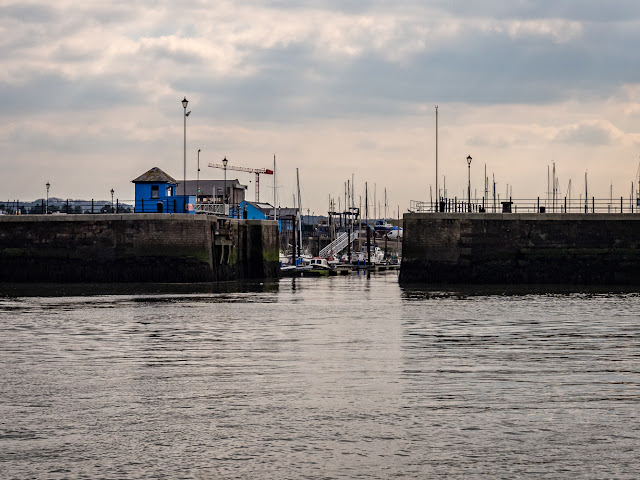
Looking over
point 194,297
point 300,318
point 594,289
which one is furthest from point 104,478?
point 594,289

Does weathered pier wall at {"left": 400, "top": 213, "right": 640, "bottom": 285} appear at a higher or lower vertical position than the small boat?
lower

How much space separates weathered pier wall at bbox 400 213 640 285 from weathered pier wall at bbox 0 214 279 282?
12019mm

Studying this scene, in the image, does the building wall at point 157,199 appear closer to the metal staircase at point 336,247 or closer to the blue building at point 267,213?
the blue building at point 267,213

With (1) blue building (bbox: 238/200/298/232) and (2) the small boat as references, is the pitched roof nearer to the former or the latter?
(1) blue building (bbox: 238/200/298/232)

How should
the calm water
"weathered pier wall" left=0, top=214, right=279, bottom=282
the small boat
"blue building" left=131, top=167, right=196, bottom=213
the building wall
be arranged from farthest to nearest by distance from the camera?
the small boat, "blue building" left=131, top=167, right=196, bottom=213, the building wall, "weathered pier wall" left=0, top=214, right=279, bottom=282, the calm water

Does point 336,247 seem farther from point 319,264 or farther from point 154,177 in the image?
point 154,177

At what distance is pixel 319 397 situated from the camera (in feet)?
57.0

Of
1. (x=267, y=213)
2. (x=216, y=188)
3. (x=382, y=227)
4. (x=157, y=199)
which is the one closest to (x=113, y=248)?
(x=157, y=199)

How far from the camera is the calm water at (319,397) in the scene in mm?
12945

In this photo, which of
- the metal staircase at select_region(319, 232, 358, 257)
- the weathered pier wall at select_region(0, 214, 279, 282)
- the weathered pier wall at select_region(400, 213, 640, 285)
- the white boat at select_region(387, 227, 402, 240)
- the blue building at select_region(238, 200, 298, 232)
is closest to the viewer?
the weathered pier wall at select_region(400, 213, 640, 285)

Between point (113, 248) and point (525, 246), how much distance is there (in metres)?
23.1

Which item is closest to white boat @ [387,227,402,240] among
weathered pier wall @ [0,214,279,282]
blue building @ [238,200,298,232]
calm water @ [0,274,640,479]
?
blue building @ [238,200,298,232]

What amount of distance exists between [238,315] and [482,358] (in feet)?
48.1

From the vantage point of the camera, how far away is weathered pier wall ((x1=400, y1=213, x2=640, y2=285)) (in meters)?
54.7
